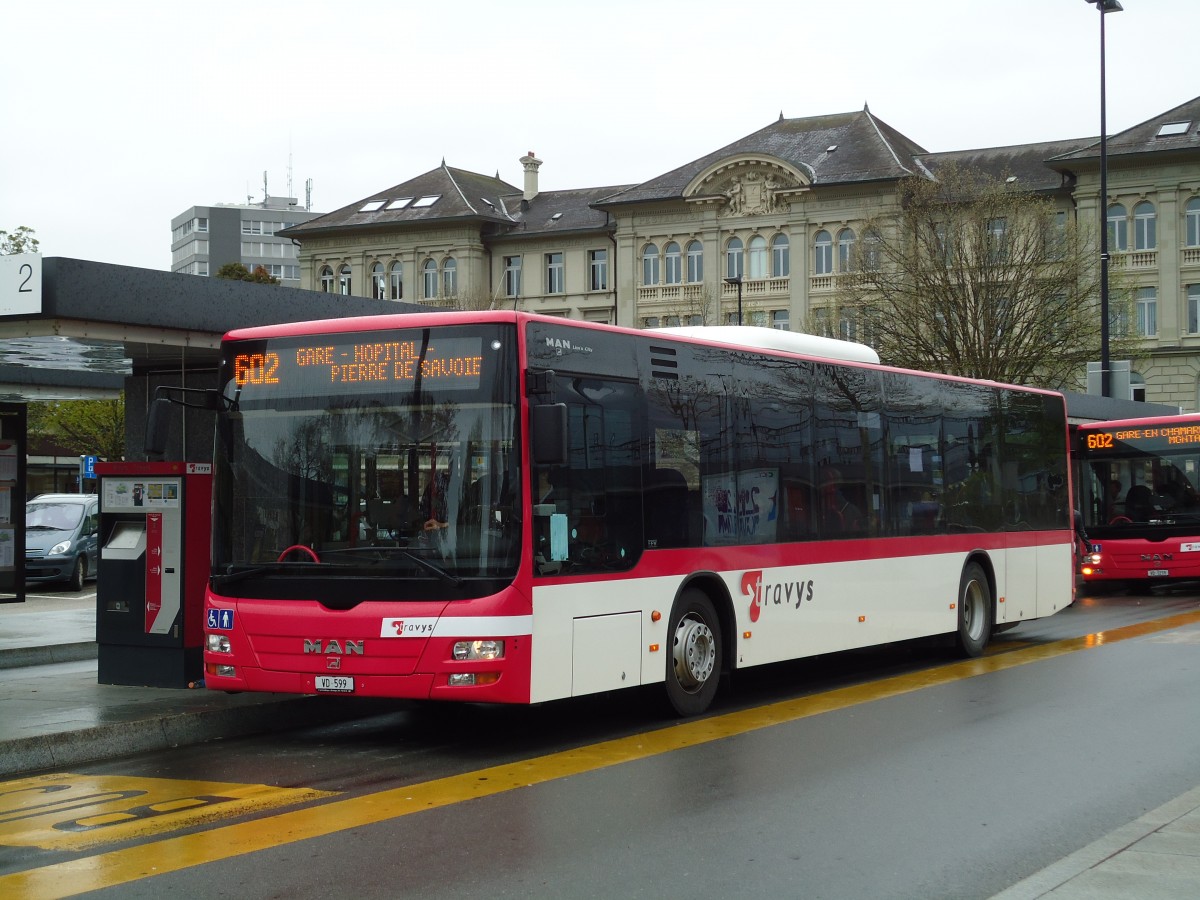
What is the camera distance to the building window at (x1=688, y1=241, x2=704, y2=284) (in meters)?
81.5

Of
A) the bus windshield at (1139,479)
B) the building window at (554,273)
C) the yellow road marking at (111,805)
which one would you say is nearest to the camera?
the yellow road marking at (111,805)

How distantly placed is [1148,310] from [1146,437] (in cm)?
4726

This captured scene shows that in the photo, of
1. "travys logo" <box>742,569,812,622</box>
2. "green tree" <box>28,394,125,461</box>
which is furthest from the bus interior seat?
"green tree" <box>28,394,125,461</box>

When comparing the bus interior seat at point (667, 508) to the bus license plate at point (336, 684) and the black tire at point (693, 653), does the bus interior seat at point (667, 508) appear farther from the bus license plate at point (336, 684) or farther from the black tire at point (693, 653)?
the bus license plate at point (336, 684)

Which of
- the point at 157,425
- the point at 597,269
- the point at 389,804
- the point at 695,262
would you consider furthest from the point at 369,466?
the point at 597,269

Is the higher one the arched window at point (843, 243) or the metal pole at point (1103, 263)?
the arched window at point (843, 243)

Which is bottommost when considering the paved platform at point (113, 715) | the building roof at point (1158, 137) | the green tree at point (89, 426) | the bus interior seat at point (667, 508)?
the paved platform at point (113, 715)

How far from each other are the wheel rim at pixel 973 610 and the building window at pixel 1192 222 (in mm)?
58517

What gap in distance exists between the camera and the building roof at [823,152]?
7656 centimetres

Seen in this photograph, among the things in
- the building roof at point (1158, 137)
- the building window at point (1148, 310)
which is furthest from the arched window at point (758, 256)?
the building window at point (1148, 310)

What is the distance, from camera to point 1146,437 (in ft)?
87.2

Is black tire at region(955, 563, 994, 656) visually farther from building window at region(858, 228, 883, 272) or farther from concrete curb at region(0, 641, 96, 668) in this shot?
building window at region(858, 228, 883, 272)

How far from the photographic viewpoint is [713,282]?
265ft

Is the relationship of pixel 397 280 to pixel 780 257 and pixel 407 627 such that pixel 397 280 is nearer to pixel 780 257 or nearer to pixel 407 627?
pixel 780 257
